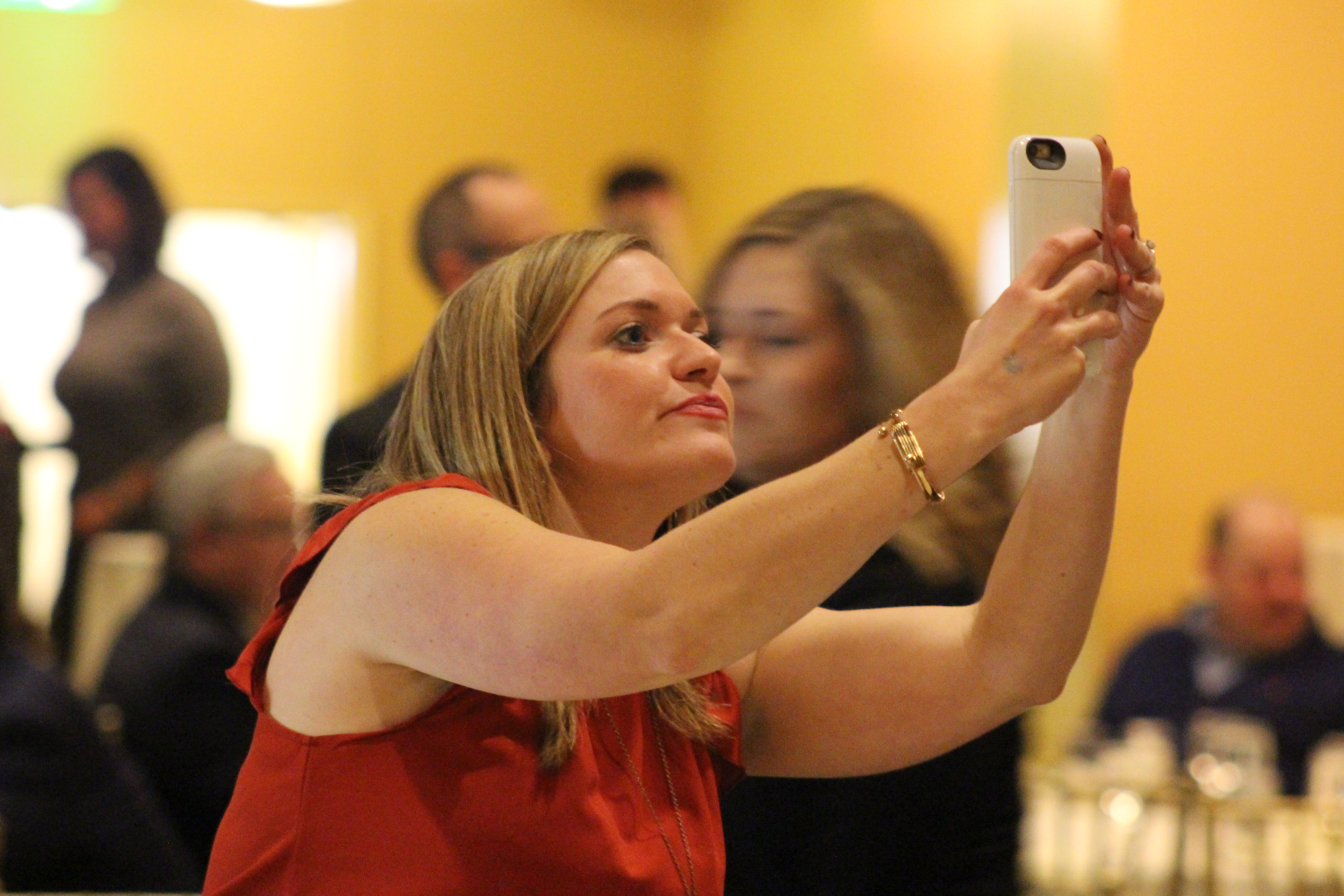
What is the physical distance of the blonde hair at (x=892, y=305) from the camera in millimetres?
1813

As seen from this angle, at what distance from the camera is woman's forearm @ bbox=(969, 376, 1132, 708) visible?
1.31m

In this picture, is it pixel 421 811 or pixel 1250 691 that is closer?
pixel 421 811

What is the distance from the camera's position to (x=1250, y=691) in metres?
3.86

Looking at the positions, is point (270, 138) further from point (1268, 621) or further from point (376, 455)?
point (376, 455)

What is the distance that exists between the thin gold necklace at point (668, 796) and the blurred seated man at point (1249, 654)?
272 cm

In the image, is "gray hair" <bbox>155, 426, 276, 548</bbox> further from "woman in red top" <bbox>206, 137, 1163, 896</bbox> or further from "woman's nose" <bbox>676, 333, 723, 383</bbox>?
"woman's nose" <bbox>676, 333, 723, 383</bbox>

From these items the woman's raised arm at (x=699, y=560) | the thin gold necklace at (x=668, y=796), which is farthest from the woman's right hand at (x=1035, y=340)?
the thin gold necklace at (x=668, y=796)

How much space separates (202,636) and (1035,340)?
221 centimetres

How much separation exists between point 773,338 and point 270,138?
220 inches

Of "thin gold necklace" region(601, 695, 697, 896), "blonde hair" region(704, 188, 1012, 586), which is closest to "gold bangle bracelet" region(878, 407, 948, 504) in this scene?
"thin gold necklace" region(601, 695, 697, 896)

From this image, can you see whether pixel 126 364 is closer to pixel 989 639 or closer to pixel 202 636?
pixel 202 636

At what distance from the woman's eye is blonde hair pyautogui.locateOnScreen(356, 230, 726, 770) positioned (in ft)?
0.16

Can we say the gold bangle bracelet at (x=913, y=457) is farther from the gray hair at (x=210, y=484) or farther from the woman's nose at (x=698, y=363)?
the gray hair at (x=210, y=484)

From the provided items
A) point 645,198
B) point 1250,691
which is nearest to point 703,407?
point 1250,691
